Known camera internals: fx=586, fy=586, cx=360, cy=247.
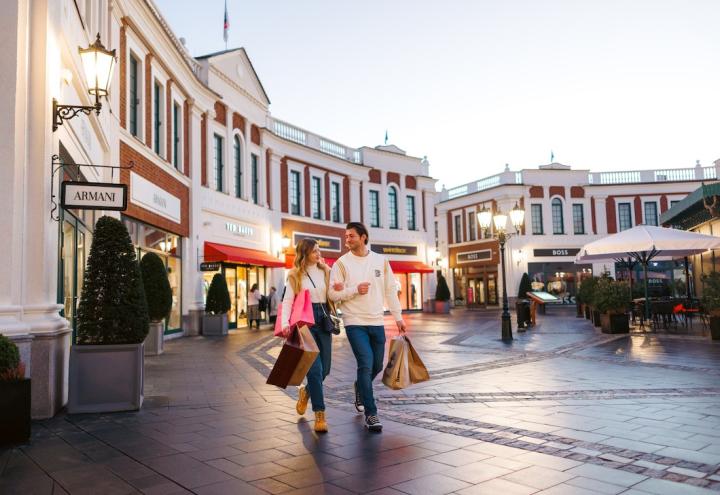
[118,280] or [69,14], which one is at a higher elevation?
[69,14]

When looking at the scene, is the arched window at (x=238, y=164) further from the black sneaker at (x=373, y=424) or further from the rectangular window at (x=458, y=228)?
the rectangular window at (x=458, y=228)

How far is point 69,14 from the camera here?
7668 mm

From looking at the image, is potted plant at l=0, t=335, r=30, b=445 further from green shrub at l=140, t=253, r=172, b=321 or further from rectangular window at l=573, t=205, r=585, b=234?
rectangular window at l=573, t=205, r=585, b=234

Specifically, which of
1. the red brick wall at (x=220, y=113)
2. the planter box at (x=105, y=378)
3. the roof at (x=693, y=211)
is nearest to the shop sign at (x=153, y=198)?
the red brick wall at (x=220, y=113)

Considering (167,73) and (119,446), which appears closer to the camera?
(119,446)

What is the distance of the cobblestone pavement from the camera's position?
3848 mm

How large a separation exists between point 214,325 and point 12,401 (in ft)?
42.5

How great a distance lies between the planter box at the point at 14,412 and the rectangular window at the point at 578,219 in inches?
1530

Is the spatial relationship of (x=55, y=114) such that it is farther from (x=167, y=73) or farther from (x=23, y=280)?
(x=167, y=73)

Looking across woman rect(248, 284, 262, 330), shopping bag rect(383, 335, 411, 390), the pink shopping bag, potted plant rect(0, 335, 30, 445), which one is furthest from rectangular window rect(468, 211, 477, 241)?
potted plant rect(0, 335, 30, 445)

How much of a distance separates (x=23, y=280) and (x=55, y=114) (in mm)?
1906

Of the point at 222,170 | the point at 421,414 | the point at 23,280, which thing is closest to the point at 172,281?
the point at 222,170

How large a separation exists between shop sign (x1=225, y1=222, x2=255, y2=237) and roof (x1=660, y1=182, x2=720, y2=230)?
15461 millimetres

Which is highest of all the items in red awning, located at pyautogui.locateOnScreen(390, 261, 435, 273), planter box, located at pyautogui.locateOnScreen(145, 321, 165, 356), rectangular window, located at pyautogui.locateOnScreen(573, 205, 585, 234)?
rectangular window, located at pyautogui.locateOnScreen(573, 205, 585, 234)
